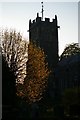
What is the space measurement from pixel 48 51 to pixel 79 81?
1429 cm

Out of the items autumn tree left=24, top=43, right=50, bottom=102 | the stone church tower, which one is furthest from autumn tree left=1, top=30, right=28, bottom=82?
the stone church tower

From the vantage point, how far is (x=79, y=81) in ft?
238

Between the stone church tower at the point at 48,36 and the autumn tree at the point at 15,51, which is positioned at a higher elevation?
the stone church tower at the point at 48,36

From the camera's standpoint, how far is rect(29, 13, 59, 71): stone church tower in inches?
3260

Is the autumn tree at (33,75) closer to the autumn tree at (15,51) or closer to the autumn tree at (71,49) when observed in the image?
the autumn tree at (15,51)

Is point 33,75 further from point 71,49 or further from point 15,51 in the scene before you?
point 71,49

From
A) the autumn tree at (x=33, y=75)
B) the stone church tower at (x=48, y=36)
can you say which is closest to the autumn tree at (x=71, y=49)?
the stone church tower at (x=48, y=36)

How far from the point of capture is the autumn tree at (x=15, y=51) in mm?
47094

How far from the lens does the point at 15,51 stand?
47.8 m

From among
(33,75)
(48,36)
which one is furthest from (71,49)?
(33,75)

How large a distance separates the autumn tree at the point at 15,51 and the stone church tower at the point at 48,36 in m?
33.9

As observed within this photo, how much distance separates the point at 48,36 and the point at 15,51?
121 ft

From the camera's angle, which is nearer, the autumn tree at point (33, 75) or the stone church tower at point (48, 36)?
the autumn tree at point (33, 75)

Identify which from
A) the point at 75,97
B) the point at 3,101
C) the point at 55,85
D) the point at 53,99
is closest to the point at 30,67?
the point at 75,97
